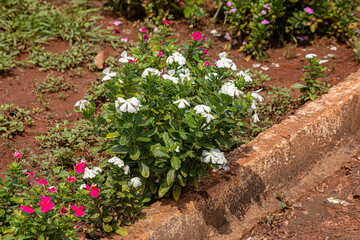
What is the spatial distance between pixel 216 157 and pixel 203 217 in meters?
0.54

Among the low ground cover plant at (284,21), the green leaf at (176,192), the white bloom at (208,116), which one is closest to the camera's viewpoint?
the white bloom at (208,116)

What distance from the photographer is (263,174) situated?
2928 mm

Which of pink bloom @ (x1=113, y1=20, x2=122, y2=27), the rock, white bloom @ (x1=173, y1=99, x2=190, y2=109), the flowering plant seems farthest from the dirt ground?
pink bloom @ (x1=113, y1=20, x2=122, y2=27)

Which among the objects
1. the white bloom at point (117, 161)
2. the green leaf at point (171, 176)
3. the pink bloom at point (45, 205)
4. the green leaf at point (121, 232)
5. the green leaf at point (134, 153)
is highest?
the green leaf at point (134, 153)

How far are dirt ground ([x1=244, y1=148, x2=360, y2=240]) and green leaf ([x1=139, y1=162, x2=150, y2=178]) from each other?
0.98 meters

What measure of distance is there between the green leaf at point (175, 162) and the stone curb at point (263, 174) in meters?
0.38

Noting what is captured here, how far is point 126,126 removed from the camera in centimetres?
213

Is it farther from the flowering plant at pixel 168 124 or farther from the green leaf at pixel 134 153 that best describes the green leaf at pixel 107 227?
the green leaf at pixel 134 153

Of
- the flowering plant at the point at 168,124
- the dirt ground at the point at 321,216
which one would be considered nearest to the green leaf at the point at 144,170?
the flowering plant at the point at 168,124

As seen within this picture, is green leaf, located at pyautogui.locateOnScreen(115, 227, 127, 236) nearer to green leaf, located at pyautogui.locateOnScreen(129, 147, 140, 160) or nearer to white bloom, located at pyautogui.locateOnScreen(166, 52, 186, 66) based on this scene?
green leaf, located at pyautogui.locateOnScreen(129, 147, 140, 160)

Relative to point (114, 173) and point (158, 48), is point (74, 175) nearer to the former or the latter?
point (114, 173)

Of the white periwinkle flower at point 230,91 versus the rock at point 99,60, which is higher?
the white periwinkle flower at point 230,91

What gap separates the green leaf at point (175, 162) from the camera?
85.6 inches

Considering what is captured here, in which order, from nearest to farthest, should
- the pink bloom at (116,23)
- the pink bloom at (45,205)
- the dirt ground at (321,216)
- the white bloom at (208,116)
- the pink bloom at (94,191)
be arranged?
the pink bloom at (45,205) → the pink bloom at (94,191) → the white bloom at (208,116) → the dirt ground at (321,216) → the pink bloom at (116,23)
